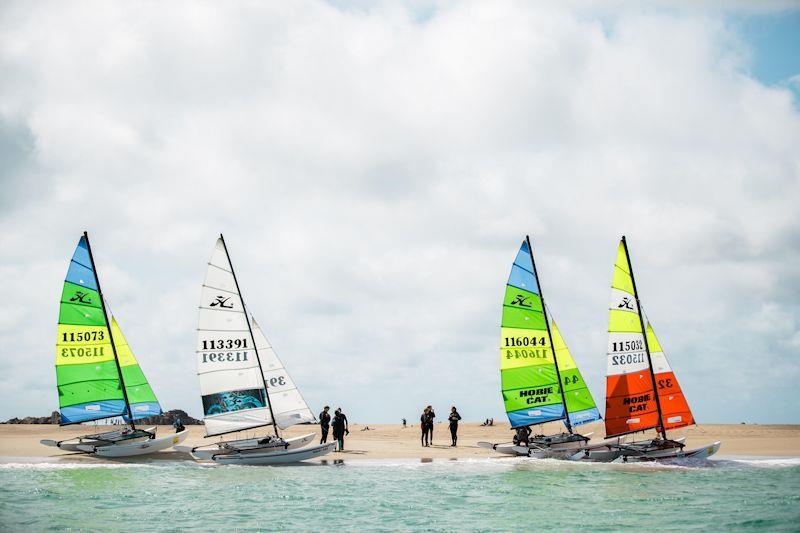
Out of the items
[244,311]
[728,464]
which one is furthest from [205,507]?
[728,464]

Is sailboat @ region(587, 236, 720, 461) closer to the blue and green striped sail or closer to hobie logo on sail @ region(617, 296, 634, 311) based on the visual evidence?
hobie logo on sail @ region(617, 296, 634, 311)

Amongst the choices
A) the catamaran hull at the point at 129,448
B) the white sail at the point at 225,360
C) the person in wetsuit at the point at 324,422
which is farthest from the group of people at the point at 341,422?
the catamaran hull at the point at 129,448

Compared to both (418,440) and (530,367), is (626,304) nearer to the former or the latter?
(530,367)

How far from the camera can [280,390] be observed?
→ 30203 millimetres

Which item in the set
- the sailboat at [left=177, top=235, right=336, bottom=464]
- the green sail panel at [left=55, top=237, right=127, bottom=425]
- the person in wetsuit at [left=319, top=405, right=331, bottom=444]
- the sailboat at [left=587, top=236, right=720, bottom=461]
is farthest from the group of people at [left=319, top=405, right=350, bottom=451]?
the sailboat at [left=587, top=236, right=720, bottom=461]

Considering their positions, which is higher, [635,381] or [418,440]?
[635,381]

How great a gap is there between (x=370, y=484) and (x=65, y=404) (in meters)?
13.3

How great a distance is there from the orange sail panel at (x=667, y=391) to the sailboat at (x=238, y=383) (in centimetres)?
1234

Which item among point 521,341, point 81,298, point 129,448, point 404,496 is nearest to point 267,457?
point 129,448

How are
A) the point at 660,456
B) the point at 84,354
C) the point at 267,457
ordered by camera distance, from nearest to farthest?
the point at 660,456 < the point at 267,457 < the point at 84,354

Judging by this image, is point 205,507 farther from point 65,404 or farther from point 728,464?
point 728,464

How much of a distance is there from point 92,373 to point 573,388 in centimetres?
1874

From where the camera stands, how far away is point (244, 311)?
3019cm

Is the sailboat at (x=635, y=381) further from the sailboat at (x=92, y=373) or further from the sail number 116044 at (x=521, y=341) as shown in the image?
the sailboat at (x=92, y=373)
